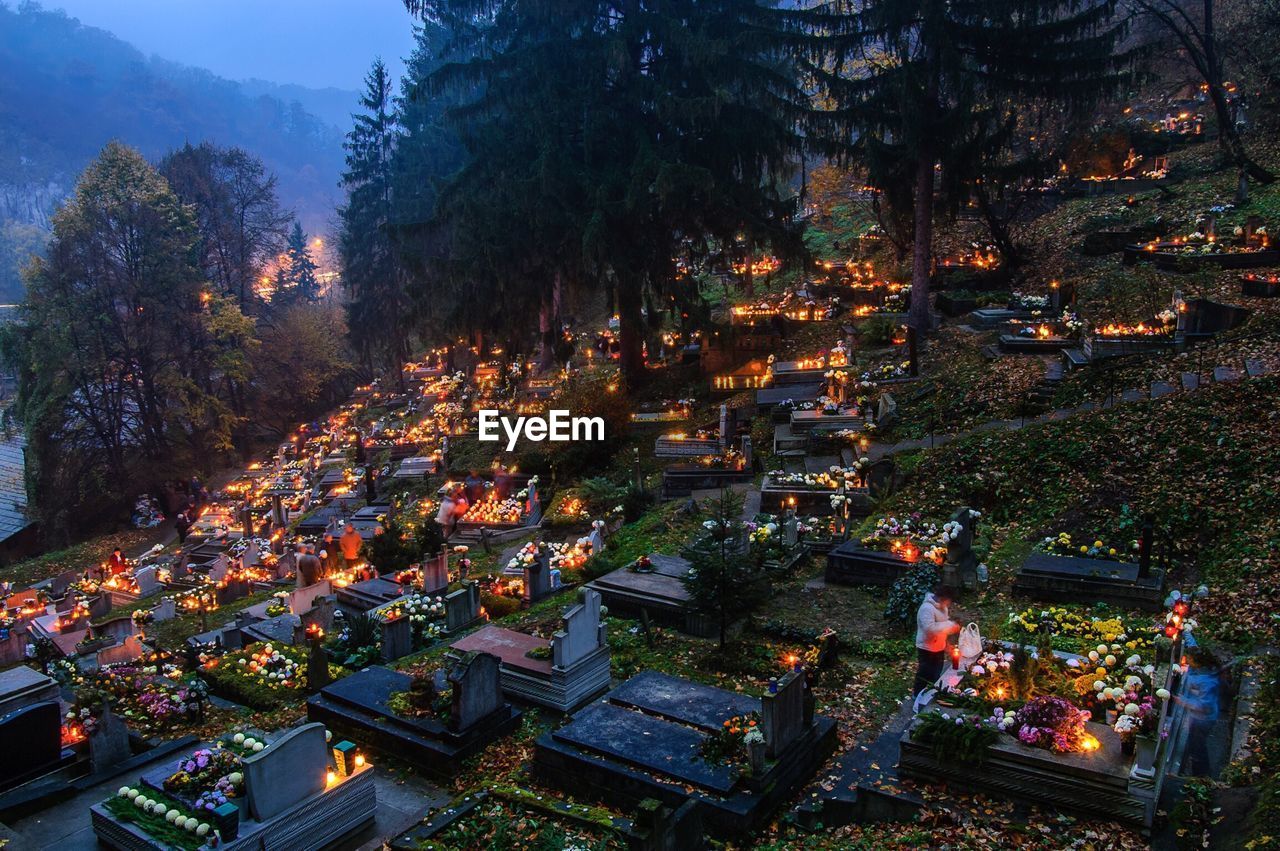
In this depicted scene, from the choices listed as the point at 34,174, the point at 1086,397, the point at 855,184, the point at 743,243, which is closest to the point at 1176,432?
the point at 1086,397

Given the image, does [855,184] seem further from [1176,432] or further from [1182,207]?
[1176,432]

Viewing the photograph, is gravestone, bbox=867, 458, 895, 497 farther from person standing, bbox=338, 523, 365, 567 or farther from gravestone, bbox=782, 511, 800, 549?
person standing, bbox=338, 523, 365, 567

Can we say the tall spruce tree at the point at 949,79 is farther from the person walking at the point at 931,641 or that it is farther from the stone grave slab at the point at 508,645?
the stone grave slab at the point at 508,645

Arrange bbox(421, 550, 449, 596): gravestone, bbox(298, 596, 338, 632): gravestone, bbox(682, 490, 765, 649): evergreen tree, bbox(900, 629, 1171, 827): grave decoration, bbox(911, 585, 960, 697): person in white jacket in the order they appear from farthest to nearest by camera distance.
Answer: bbox(421, 550, 449, 596): gravestone < bbox(298, 596, 338, 632): gravestone < bbox(682, 490, 765, 649): evergreen tree < bbox(911, 585, 960, 697): person in white jacket < bbox(900, 629, 1171, 827): grave decoration


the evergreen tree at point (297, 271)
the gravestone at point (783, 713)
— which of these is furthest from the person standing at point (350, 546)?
the evergreen tree at point (297, 271)

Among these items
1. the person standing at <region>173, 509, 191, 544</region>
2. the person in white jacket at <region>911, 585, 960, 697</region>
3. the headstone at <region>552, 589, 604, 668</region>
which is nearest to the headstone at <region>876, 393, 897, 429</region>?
the person in white jacket at <region>911, 585, 960, 697</region>
